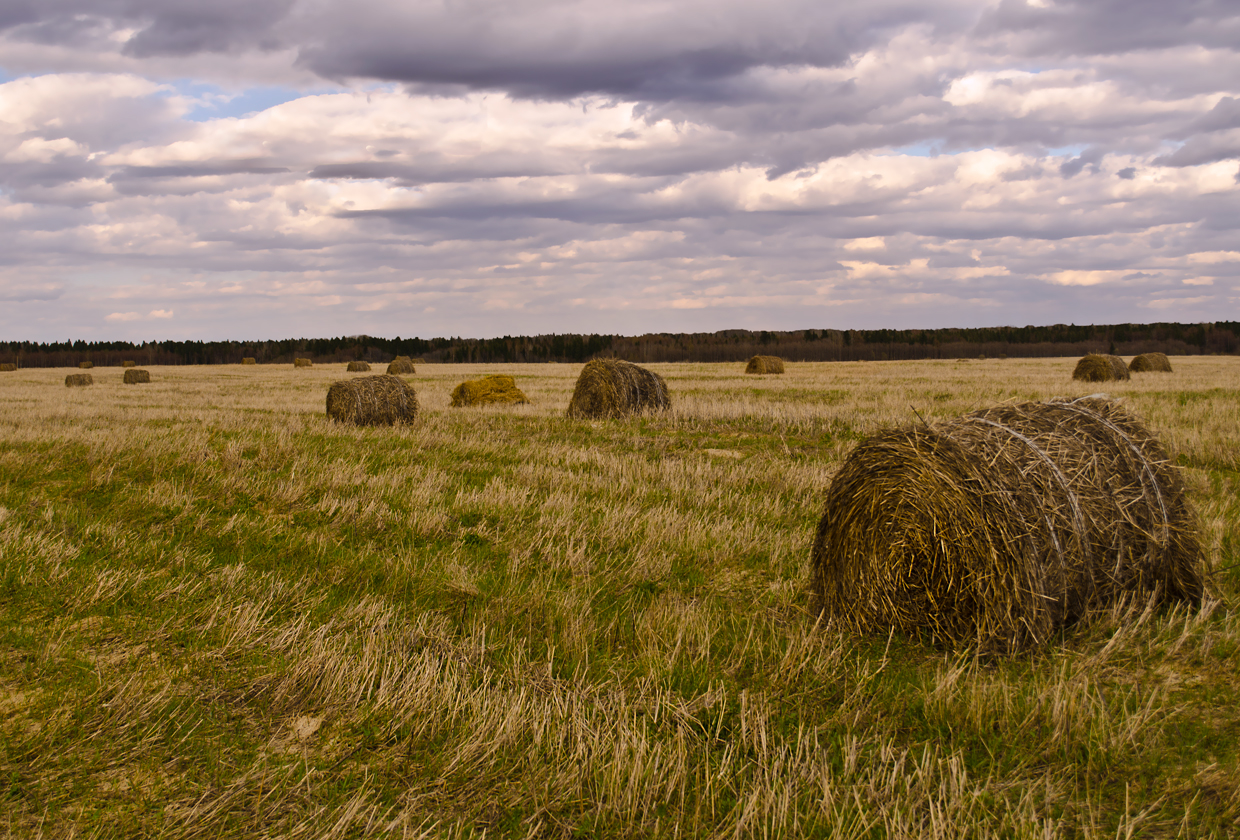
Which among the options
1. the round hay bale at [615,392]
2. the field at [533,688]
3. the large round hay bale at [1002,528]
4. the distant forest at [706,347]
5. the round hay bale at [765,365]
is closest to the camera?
the field at [533,688]

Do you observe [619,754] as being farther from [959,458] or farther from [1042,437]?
[1042,437]

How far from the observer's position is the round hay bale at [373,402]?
17797 mm

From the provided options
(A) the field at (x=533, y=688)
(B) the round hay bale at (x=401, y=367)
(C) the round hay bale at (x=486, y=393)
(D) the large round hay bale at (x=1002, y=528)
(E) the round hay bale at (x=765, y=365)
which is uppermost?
(B) the round hay bale at (x=401, y=367)

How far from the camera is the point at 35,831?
3.36 metres

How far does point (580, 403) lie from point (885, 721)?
1600cm

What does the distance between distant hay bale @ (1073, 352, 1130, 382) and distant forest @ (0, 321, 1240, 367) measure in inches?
2836

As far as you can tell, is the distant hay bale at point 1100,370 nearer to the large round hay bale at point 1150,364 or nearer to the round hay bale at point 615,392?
the large round hay bale at point 1150,364

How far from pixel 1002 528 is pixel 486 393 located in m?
20.4

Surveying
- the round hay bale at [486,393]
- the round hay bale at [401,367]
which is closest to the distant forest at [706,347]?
the round hay bale at [401,367]

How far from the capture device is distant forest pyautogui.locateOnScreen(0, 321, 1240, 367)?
113500 millimetres

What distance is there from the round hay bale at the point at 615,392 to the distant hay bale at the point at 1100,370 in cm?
2412

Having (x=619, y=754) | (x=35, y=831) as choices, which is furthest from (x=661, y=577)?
(x=35, y=831)

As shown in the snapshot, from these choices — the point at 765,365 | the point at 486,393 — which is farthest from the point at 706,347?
the point at 486,393

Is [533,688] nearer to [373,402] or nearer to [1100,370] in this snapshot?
[373,402]
